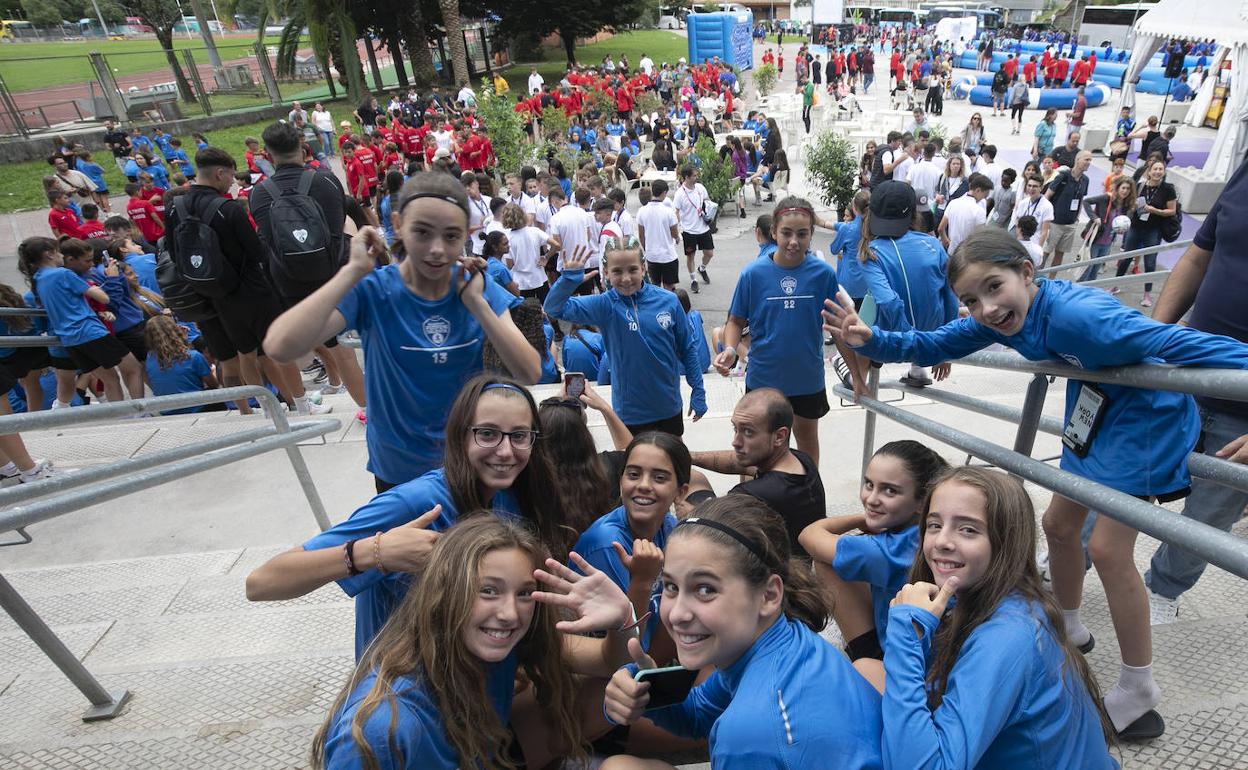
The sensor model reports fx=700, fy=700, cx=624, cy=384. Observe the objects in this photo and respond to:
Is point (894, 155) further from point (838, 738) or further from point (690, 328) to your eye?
point (838, 738)

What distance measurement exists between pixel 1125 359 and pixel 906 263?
2.97 metres

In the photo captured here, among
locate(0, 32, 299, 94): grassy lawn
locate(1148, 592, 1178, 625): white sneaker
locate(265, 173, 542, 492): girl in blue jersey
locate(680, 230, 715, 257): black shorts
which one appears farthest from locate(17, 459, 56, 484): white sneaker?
locate(0, 32, 299, 94): grassy lawn

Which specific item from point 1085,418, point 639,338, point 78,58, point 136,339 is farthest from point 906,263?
point 78,58

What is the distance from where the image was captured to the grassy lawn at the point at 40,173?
58.7 feet

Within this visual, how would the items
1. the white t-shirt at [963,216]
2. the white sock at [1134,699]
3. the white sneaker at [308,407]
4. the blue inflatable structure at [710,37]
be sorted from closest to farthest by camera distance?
1. the white sock at [1134,699]
2. the white sneaker at [308,407]
3. the white t-shirt at [963,216]
4. the blue inflatable structure at [710,37]

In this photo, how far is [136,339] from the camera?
665 cm

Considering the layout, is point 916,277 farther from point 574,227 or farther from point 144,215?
point 144,215

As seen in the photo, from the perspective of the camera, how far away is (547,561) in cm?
196

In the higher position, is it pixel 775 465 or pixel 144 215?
pixel 144 215

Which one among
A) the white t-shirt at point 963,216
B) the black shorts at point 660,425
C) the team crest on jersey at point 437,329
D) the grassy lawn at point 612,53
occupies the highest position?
the grassy lawn at point 612,53

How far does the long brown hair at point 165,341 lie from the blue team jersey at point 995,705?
656 centimetres

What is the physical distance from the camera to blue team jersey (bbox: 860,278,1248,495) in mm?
1902

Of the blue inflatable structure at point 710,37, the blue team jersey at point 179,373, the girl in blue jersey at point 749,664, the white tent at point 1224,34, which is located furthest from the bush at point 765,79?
the girl in blue jersey at point 749,664

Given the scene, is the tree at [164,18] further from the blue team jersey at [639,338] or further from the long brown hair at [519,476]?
the long brown hair at [519,476]
